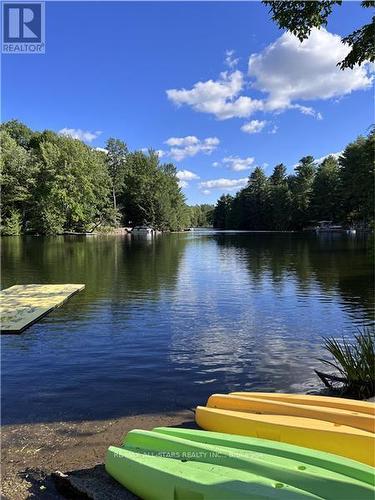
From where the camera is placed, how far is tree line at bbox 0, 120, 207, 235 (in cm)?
6781

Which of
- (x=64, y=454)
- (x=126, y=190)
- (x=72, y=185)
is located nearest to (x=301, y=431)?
(x=64, y=454)

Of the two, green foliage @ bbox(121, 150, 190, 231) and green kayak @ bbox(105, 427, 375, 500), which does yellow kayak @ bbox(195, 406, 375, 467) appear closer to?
green kayak @ bbox(105, 427, 375, 500)

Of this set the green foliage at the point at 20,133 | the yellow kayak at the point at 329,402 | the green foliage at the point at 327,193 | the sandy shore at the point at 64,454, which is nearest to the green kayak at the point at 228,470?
the sandy shore at the point at 64,454

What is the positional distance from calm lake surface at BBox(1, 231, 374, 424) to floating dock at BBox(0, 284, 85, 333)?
378mm

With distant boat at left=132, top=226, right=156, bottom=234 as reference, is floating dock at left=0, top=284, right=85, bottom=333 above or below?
below

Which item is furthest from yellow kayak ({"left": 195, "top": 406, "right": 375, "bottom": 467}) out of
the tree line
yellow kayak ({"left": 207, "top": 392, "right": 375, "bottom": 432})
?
the tree line

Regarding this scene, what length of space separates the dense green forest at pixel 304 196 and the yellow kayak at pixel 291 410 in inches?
2749

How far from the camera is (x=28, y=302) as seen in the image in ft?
49.5

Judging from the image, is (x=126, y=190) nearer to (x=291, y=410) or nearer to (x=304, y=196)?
(x=304, y=196)

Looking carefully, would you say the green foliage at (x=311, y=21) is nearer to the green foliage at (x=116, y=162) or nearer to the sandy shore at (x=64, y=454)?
the sandy shore at (x=64, y=454)

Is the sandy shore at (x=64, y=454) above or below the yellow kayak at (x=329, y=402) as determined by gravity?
below

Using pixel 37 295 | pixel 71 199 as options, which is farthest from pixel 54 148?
pixel 37 295

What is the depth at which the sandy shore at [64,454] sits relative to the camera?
4.30m

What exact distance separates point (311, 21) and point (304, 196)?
10705 cm
